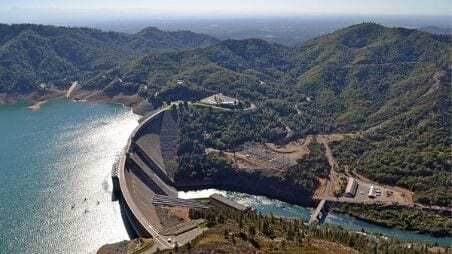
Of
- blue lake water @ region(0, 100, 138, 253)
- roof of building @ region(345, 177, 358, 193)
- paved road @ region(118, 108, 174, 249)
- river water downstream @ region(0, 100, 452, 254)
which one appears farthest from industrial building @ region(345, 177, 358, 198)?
blue lake water @ region(0, 100, 138, 253)

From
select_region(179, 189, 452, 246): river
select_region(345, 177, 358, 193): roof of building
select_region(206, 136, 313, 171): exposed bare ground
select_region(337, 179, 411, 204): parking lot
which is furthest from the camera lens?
select_region(206, 136, 313, 171): exposed bare ground

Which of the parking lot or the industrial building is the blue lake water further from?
the parking lot

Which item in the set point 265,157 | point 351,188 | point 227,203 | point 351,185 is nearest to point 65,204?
point 227,203

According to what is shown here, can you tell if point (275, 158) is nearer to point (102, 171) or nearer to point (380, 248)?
point (102, 171)

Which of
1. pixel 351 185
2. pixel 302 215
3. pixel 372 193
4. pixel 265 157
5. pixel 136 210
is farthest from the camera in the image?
pixel 265 157

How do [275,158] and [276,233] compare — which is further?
[275,158]

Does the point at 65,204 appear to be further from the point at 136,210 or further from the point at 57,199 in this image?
the point at 136,210

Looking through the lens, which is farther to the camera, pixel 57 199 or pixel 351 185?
pixel 351 185

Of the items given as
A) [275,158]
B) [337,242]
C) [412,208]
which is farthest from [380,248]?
[275,158]

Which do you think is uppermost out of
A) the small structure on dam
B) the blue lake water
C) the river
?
the small structure on dam
